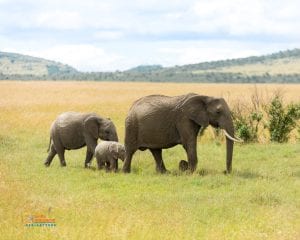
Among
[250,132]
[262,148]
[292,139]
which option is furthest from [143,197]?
[292,139]

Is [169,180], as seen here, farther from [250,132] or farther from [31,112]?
[31,112]

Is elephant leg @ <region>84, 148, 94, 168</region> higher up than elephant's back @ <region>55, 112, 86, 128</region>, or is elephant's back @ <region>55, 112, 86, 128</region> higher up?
elephant's back @ <region>55, 112, 86, 128</region>

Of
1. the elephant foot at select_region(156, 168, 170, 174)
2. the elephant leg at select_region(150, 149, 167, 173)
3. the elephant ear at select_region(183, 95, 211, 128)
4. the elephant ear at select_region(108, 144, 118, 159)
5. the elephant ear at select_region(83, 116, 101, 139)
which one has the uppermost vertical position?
the elephant ear at select_region(183, 95, 211, 128)

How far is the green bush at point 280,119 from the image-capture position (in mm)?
25266

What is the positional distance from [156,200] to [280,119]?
14096 mm

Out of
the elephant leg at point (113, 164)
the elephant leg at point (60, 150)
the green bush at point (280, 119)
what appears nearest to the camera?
the elephant leg at point (113, 164)

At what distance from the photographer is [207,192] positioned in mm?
13422

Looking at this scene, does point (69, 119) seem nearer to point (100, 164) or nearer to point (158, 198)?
point (100, 164)

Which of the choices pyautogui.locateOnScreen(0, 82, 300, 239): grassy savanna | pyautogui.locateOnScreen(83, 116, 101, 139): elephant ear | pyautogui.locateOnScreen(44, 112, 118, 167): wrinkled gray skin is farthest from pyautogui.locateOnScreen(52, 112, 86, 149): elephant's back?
pyautogui.locateOnScreen(0, 82, 300, 239): grassy savanna

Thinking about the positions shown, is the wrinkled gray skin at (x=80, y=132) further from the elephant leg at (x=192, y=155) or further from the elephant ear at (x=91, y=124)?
the elephant leg at (x=192, y=155)

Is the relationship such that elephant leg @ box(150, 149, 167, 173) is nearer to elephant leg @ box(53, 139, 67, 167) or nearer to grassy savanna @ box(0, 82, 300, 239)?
grassy savanna @ box(0, 82, 300, 239)

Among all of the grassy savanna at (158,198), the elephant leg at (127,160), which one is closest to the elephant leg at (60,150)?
the grassy savanna at (158,198)

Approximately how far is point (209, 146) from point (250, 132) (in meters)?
2.51

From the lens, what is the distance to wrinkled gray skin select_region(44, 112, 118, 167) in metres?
17.8
